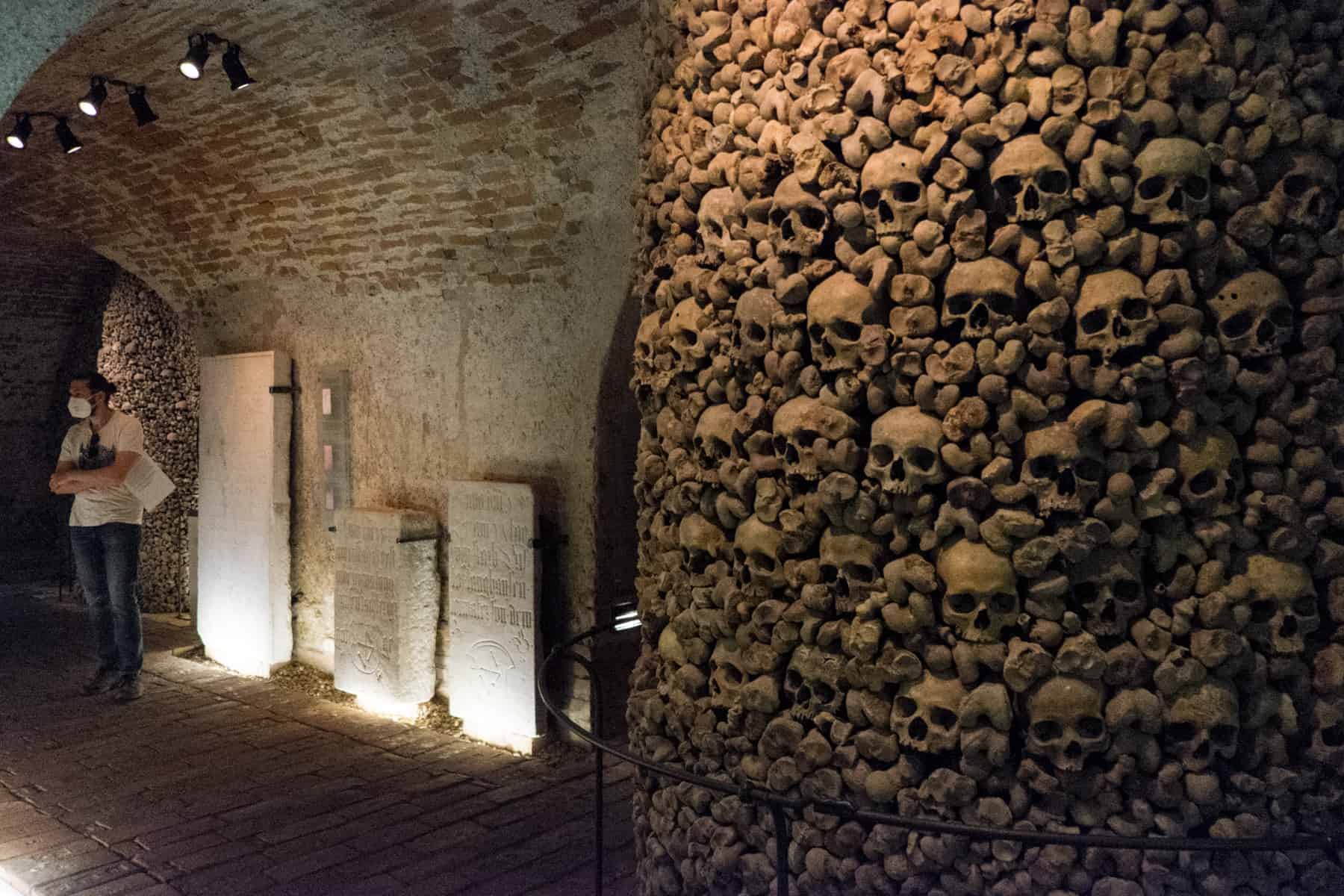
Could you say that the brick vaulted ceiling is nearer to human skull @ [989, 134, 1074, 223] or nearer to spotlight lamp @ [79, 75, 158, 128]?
spotlight lamp @ [79, 75, 158, 128]

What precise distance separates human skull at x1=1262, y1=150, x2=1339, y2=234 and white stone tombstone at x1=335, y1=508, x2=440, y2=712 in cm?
452

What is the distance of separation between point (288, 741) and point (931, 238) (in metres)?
4.50

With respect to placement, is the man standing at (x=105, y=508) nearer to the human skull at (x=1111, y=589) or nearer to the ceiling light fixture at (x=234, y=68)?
the ceiling light fixture at (x=234, y=68)

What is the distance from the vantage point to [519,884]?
371 centimetres

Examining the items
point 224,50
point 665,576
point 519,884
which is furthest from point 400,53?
point 519,884

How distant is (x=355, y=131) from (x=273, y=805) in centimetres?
317

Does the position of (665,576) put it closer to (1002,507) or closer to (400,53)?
(1002,507)

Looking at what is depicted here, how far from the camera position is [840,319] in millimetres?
2203

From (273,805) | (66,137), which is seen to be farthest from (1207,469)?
(66,137)

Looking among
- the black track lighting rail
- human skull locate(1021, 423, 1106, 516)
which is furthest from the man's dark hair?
human skull locate(1021, 423, 1106, 516)

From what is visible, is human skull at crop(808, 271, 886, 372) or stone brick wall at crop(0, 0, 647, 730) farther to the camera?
stone brick wall at crop(0, 0, 647, 730)

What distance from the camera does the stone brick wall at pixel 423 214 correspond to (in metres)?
4.61

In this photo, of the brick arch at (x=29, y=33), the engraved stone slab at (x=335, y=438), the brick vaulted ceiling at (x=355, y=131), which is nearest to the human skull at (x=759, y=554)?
the brick vaulted ceiling at (x=355, y=131)

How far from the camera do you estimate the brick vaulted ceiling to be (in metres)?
4.48
